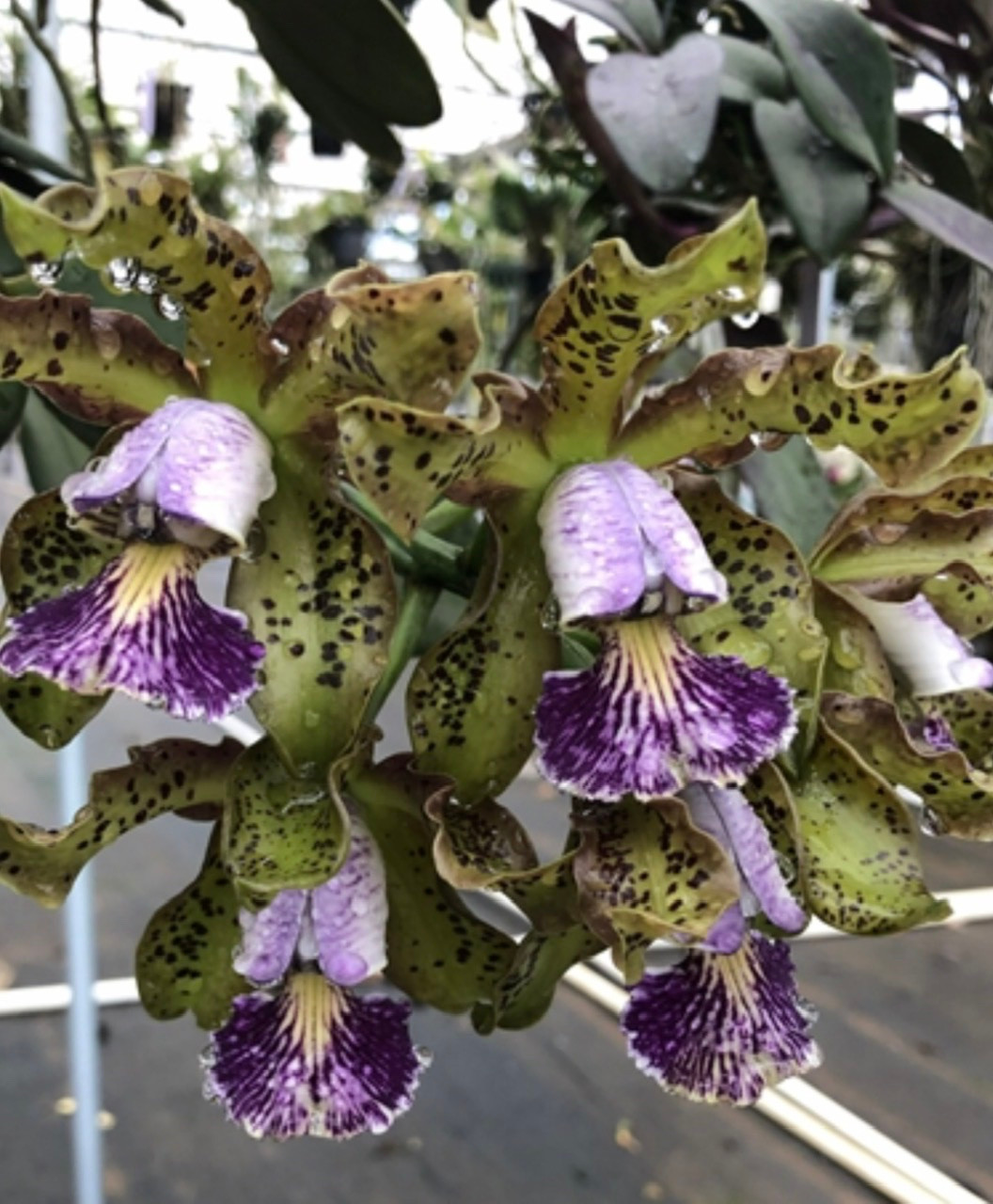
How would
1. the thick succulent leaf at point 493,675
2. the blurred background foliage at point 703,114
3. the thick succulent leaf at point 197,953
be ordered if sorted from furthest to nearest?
the blurred background foliage at point 703,114
the thick succulent leaf at point 197,953
the thick succulent leaf at point 493,675

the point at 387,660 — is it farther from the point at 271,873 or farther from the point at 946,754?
the point at 946,754

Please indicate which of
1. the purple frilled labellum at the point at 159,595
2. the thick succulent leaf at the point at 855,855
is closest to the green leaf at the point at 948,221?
the thick succulent leaf at the point at 855,855

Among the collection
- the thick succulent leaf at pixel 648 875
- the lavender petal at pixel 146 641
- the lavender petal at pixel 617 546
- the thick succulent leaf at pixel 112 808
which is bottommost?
the thick succulent leaf at pixel 112 808

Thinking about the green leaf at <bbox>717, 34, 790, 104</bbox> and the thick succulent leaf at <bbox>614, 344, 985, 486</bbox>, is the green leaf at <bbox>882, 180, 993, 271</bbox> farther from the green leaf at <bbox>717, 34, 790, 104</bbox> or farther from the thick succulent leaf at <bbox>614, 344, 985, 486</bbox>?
the thick succulent leaf at <bbox>614, 344, 985, 486</bbox>

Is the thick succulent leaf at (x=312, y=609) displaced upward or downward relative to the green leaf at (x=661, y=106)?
downward

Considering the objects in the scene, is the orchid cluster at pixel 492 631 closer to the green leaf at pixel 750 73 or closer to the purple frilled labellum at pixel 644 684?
the purple frilled labellum at pixel 644 684

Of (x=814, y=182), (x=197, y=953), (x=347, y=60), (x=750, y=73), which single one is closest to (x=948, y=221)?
(x=814, y=182)

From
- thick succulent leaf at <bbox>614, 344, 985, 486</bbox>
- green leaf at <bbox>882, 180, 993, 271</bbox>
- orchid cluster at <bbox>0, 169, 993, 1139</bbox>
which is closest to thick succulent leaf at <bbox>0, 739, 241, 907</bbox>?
orchid cluster at <bbox>0, 169, 993, 1139</bbox>
